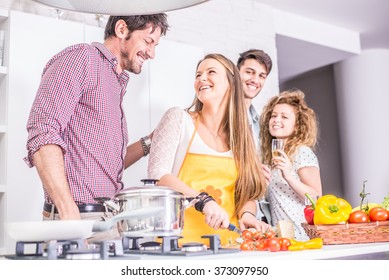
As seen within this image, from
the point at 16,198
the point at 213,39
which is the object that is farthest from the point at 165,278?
the point at 213,39

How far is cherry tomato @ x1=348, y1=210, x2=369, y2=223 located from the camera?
156 centimetres

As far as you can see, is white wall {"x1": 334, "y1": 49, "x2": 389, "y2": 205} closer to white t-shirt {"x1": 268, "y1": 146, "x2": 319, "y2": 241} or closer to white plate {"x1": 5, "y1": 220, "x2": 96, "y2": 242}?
white t-shirt {"x1": 268, "y1": 146, "x2": 319, "y2": 241}

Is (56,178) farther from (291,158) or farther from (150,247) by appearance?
(291,158)

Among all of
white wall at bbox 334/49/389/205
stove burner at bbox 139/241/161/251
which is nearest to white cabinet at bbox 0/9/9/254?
stove burner at bbox 139/241/161/251

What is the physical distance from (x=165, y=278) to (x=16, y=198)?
1.87 meters

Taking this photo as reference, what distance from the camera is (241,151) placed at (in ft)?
6.29

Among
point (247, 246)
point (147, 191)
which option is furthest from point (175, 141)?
point (147, 191)

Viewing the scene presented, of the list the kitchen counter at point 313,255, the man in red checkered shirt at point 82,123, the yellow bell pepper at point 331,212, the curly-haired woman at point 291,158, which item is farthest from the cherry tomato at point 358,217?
the man in red checkered shirt at point 82,123

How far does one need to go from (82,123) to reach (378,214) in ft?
3.25

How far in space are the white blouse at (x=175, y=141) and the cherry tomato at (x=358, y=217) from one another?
0.52 m

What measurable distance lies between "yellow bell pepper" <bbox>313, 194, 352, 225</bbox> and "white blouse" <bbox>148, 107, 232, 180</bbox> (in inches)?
17.8

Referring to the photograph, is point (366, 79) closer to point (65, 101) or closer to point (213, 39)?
point (213, 39)

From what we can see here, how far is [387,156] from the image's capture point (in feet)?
18.2

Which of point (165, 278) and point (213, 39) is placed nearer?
point (165, 278)
